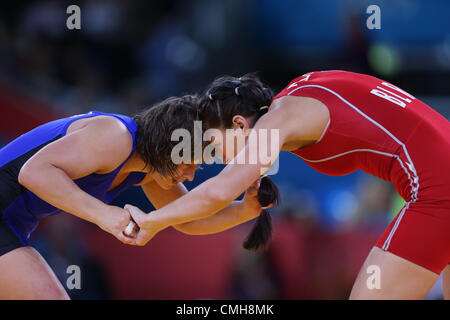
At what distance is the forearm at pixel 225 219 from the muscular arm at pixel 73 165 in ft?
2.43

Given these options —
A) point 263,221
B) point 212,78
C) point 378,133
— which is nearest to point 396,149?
point 378,133

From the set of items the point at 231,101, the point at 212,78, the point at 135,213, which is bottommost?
the point at 212,78

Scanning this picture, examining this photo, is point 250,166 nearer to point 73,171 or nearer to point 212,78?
point 73,171

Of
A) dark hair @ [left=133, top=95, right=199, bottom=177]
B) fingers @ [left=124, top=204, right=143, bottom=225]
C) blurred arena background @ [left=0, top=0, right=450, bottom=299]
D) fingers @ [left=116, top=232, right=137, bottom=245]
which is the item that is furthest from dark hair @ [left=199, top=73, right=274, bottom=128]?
blurred arena background @ [left=0, top=0, right=450, bottom=299]

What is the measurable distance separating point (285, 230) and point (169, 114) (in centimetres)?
282

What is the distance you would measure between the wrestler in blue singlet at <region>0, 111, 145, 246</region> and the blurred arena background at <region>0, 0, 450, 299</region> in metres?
2.22

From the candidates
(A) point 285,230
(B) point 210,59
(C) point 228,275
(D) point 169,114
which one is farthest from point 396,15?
(D) point 169,114

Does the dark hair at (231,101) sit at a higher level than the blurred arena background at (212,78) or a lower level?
higher

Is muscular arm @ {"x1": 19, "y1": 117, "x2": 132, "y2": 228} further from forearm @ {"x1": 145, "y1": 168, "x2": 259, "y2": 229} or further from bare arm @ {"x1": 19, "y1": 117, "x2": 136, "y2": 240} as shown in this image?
forearm @ {"x1": 145, "y1": 168, "x2": 259, "y2": 229}

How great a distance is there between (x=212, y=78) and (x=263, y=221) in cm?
390

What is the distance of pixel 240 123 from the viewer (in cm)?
303

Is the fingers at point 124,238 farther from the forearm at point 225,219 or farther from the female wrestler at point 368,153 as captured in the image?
the forearm at point 225,219

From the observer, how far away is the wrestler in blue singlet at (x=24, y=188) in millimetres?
3084

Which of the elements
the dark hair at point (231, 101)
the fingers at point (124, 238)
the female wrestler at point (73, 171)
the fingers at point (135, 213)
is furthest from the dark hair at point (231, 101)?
the fingers at point (124, 238)
